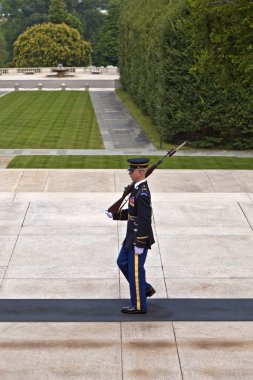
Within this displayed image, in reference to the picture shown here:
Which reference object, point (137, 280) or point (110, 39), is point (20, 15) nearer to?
point (110, 39)

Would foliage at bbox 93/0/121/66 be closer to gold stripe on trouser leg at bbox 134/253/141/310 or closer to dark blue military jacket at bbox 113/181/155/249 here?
dark blue military jacket at bbox 113/181/155/249

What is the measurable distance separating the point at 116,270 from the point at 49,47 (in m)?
62.4

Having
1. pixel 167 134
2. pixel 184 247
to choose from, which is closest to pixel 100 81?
pixel 167 134

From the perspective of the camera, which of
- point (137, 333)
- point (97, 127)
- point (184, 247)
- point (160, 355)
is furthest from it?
point (97, 127)

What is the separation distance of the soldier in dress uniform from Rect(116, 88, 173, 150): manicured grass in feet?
40.6

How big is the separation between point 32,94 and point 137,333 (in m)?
33.4

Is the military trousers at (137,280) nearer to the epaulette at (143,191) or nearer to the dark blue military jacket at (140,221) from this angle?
the dark blue military jacket at (140,221)

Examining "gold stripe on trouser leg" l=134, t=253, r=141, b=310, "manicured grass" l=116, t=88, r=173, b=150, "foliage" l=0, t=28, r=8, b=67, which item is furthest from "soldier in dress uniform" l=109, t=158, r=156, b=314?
"foliage" l=0, t=28, r=8, b=67

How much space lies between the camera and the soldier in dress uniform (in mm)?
7516

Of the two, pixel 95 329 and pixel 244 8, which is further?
pixel 244 8

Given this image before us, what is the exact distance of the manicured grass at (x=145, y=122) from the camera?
21.0m

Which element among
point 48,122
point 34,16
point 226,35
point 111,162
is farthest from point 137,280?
point 34,16

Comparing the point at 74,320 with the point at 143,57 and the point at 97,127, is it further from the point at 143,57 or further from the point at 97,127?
the point at 143,57

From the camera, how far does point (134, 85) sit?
103 ft
